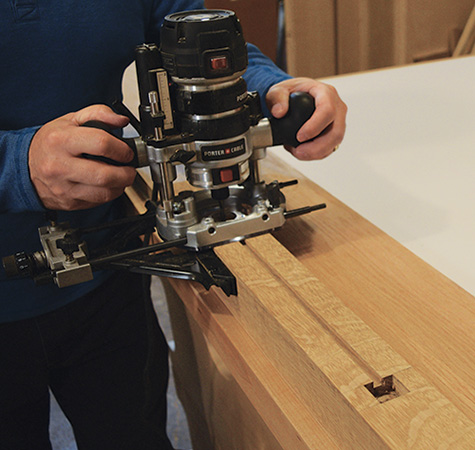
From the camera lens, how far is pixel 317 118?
0.87 metres

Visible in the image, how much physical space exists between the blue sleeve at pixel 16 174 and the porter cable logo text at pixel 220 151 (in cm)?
22

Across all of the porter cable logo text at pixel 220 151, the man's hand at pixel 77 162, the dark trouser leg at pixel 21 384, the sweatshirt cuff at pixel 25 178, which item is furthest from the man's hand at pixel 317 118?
the dark trouser leg at pixel 21 384

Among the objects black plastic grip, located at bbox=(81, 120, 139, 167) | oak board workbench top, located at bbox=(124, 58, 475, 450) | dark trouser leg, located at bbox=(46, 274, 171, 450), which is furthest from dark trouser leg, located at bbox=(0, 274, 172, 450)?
black plastic grip, located at bbox=(81, 120, 139, 167)

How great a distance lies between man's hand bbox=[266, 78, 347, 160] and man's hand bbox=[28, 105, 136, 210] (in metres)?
0.24

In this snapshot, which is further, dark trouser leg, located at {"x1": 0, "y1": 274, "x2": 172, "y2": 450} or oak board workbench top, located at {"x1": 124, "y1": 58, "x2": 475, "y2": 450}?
dark trouser leg, located at {"x1": 0, "y1": 274, "x2": 172, "y2": 450}

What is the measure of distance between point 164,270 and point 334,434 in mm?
333

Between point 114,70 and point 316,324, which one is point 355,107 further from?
point 316,324

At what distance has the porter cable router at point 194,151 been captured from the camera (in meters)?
0.72

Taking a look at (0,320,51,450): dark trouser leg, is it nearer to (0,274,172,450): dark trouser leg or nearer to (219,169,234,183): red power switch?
(0,274,172,450): dark trouser leg

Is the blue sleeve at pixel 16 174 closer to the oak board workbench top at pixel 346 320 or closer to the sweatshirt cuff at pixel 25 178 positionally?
the sweatshirt cuff at pixel 25 178

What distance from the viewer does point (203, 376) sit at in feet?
3.74

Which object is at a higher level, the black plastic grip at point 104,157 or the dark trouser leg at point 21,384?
the black plastic grip at point 104,157

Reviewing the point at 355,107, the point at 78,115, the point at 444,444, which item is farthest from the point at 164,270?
the point at 355,107

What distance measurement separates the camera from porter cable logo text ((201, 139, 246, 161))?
770 mm
